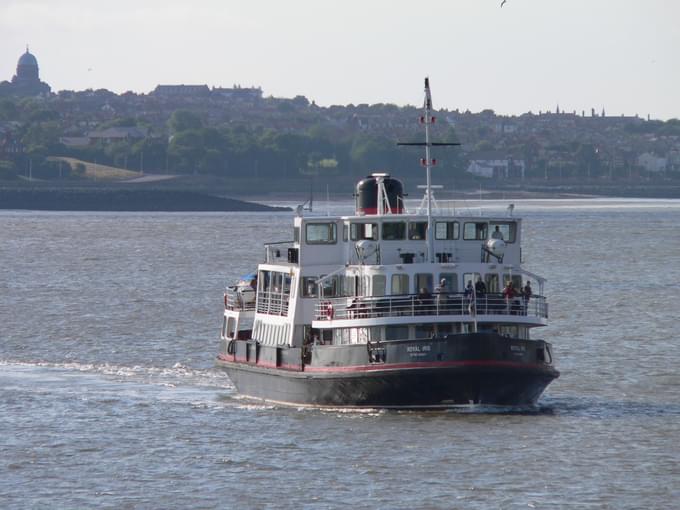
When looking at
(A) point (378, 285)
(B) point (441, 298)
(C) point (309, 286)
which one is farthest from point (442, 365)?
(C) point (309, 286)

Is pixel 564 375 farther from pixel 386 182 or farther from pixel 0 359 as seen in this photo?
pixel 0 359

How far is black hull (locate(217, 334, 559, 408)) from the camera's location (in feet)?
134

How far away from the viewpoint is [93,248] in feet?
429

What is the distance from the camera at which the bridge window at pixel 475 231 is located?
44.2 m

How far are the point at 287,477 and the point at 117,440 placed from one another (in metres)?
5.58

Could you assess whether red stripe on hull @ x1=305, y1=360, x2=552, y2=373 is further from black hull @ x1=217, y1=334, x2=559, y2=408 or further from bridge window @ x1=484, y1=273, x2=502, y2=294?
bridge window @ x1=484, y1=273, x2=502, y2=294

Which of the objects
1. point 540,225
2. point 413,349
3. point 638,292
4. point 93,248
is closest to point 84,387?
point 413,349

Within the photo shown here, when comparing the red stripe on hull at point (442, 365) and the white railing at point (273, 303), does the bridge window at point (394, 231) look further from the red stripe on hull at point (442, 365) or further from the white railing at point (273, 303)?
the red stripe on hull at point (442, 365)

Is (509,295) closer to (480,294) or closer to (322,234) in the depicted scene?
(480,294)

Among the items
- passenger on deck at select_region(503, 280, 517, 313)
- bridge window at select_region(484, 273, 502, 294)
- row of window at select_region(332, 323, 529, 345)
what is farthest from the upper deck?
row of window at select_region(332, 323, 529, 345)

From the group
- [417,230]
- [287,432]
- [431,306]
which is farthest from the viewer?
[417,230]

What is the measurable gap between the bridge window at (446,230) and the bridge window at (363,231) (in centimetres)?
146

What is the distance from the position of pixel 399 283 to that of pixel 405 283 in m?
0.14

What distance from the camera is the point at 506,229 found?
44.3 metres
